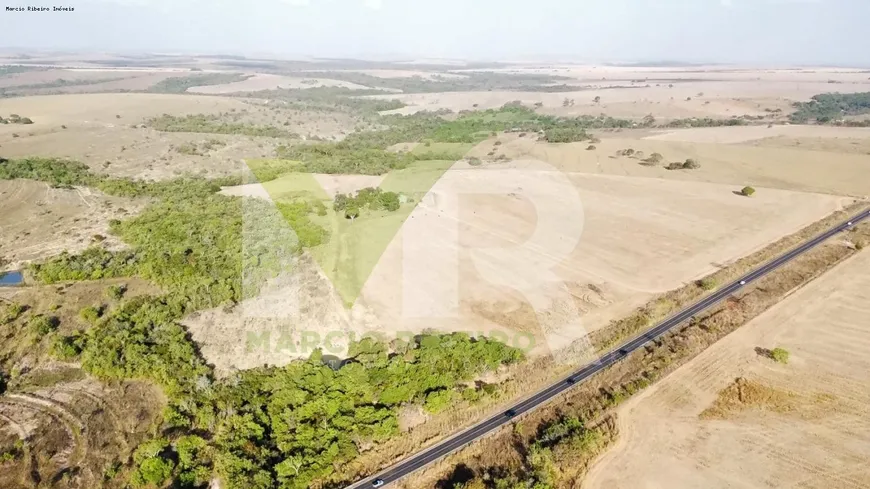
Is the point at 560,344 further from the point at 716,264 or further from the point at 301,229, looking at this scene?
the point at 301,229

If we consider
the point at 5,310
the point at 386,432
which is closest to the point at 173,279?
the point at 5,310

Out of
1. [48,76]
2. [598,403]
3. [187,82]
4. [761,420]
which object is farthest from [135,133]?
[48,76]

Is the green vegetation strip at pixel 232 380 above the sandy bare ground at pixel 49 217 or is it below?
below

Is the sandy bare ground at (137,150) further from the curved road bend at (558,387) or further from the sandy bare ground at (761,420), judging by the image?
the sandy bare ground at (761,420)

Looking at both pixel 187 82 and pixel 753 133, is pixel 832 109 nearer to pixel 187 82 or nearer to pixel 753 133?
pixel 753 133

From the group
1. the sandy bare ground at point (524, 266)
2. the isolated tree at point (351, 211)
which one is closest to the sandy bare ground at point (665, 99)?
the sandy bare ground at point (524, 266)
